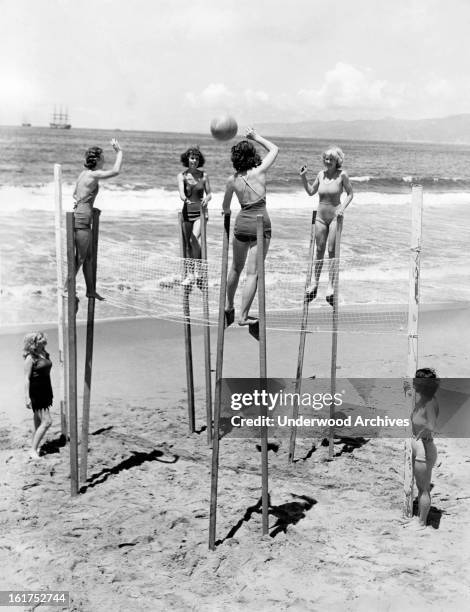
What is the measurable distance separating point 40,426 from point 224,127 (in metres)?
3.76

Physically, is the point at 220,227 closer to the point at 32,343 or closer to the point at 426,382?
the point at 32,343

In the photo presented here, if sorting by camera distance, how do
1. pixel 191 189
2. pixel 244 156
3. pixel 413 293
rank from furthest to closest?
pixel 191 189, pixel 413 293, pixel 244 156

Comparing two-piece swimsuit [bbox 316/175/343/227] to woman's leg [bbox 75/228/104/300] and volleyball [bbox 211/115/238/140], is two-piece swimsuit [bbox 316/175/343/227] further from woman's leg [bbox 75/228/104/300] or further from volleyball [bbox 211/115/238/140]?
woman's leg [bbox 75/228/104/300]

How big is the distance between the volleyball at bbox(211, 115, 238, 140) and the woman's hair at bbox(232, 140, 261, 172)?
0.48ft

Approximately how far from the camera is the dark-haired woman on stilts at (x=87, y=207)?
7.17 m

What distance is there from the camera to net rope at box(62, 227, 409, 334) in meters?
12.6

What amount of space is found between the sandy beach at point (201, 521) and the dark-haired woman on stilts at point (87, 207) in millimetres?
1963

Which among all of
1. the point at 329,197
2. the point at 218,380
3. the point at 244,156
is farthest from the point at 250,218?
the point at 329,197

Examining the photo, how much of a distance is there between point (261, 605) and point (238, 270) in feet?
9.35

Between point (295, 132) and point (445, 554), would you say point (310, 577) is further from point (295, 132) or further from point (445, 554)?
point (295, 132)

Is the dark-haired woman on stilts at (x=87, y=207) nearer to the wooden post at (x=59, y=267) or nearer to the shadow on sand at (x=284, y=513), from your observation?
the wooden post at (x=59, y=267)

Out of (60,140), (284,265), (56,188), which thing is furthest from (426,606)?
(60,140)

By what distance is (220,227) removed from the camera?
2264 cm

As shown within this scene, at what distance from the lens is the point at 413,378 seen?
6.33 metres
